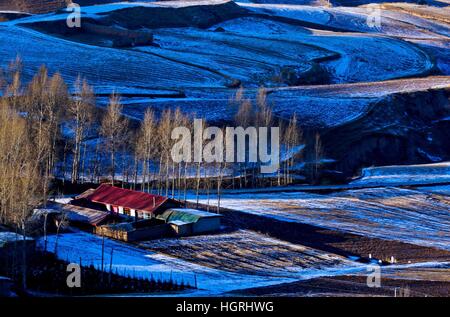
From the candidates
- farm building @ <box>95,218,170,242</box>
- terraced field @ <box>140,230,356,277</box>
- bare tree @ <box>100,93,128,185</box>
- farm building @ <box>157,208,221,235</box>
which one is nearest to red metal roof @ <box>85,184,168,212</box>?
farm building @ <box>157,208,221,235</box>

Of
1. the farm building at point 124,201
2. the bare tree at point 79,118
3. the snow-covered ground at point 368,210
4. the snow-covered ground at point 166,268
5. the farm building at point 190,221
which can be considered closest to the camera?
the snow-covered ground at point 166,268

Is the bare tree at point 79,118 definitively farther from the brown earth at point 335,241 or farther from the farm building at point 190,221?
the brown earth at point 335,241

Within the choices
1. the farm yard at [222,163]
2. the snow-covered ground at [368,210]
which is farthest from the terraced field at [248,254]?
the snow-covered ground at [368,210]

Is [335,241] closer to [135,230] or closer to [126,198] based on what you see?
[135,230]

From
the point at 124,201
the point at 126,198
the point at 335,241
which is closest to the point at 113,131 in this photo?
the point at 126,198

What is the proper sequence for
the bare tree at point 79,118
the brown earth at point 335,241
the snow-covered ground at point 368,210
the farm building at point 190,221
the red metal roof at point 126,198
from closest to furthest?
the brown earth at point 335,241 → the farm building at point 190,221 → the snow-covered ground at point 368,210 → the red metal roof at point 126,198 → the bare tree at point 79,118

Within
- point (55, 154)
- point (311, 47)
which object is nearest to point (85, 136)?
point (55, 154)

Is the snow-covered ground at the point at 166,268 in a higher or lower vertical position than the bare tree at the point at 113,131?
lower
